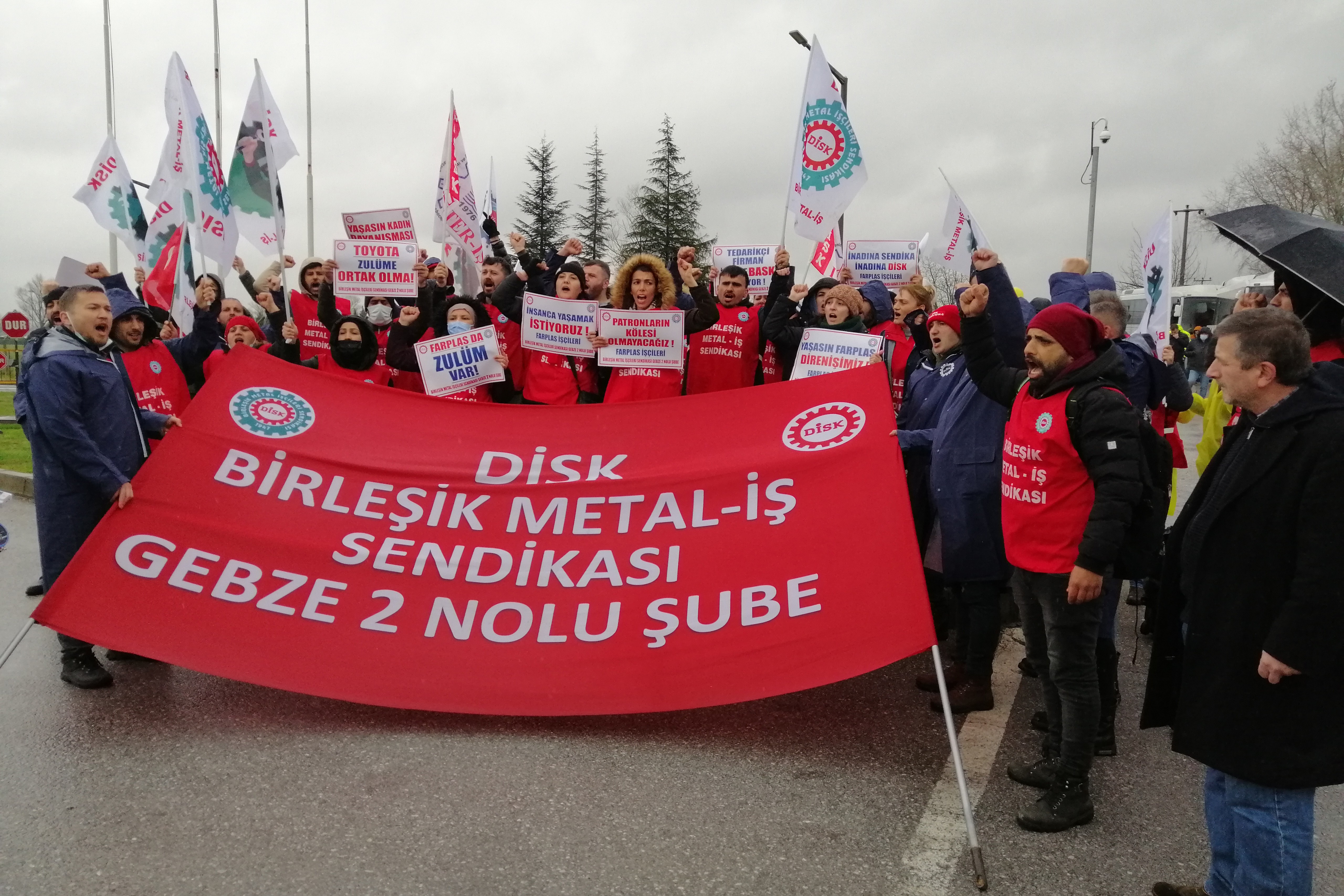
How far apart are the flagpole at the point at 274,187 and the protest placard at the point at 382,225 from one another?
64 cm

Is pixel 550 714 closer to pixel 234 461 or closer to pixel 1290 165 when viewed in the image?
pixel 234 461

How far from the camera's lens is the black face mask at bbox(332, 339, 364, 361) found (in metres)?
6.18

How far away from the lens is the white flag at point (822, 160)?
7301 millimetres

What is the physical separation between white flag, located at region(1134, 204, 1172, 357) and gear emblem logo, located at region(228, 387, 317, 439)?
4.91m

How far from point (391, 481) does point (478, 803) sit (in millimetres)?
1775

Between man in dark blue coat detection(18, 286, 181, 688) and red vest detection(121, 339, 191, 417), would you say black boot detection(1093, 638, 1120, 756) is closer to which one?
man in dark blue coat detection(18, 286, 181, 688)

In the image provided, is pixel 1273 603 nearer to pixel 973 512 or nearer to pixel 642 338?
pixel 973 512

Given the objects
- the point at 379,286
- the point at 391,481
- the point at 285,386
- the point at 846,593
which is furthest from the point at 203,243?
the point at 846,593

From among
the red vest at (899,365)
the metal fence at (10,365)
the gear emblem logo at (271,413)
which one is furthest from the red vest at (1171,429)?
the metal fence at (10,365)

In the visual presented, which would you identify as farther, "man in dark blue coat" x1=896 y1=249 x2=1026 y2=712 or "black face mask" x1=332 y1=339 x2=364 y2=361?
"black face mask" x1=332 y1=339 x2=364 y2=361

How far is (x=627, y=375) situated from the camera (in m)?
6.21

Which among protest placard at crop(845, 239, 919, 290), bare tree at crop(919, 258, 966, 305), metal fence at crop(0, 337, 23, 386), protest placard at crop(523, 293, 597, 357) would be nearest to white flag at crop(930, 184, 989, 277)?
protest placard at crop(845, 239, 919, 290)

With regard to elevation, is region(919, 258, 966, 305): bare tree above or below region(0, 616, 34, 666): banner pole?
above

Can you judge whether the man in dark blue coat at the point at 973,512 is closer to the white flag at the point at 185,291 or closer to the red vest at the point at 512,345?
the red vest at the point at 512,345
